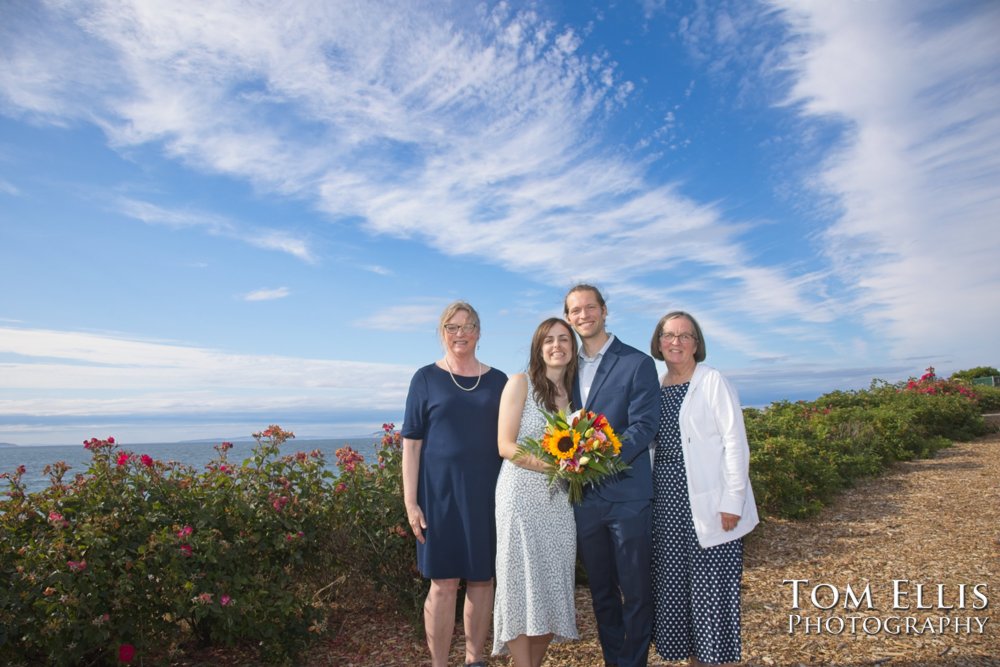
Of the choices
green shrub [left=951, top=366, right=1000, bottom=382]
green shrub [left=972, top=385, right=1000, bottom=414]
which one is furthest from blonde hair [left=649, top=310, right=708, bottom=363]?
green shrub [left=951, top=366, right=1000, bottom=382]

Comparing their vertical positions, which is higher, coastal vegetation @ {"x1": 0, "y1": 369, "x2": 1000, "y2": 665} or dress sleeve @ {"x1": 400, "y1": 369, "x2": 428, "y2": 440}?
dress sleeve @ {"x1": 400, "y1": 369, "x2": 428, "y2": 440}

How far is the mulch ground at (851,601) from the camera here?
15.1 ft

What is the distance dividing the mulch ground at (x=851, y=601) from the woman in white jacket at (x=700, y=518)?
94cm

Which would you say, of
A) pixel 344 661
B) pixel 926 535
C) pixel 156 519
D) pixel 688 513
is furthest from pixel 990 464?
pixel 156 519

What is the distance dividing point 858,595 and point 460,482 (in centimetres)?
369

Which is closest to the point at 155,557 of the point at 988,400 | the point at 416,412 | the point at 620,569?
the point at 416,412

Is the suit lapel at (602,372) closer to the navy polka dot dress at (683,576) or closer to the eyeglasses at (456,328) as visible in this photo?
the navy polka dot dress at (683,576)

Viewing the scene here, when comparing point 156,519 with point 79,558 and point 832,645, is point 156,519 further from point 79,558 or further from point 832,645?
point 832,645

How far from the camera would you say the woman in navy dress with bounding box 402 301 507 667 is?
156 inches

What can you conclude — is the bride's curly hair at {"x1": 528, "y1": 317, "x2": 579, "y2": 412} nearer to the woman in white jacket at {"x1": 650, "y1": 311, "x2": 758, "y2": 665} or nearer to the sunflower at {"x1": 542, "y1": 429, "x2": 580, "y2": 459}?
the sunflower at {"x1": 542, "y1": 429, "x2": 580, "y2": 459}

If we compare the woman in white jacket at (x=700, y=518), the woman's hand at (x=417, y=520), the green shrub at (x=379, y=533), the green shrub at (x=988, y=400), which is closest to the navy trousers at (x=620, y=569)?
the woman in white jacket at (x=700, y=518)

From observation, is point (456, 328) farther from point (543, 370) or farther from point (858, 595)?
point (858, 595)

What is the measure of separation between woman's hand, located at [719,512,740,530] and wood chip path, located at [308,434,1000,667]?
1435 mm

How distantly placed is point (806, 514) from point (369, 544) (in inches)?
217
